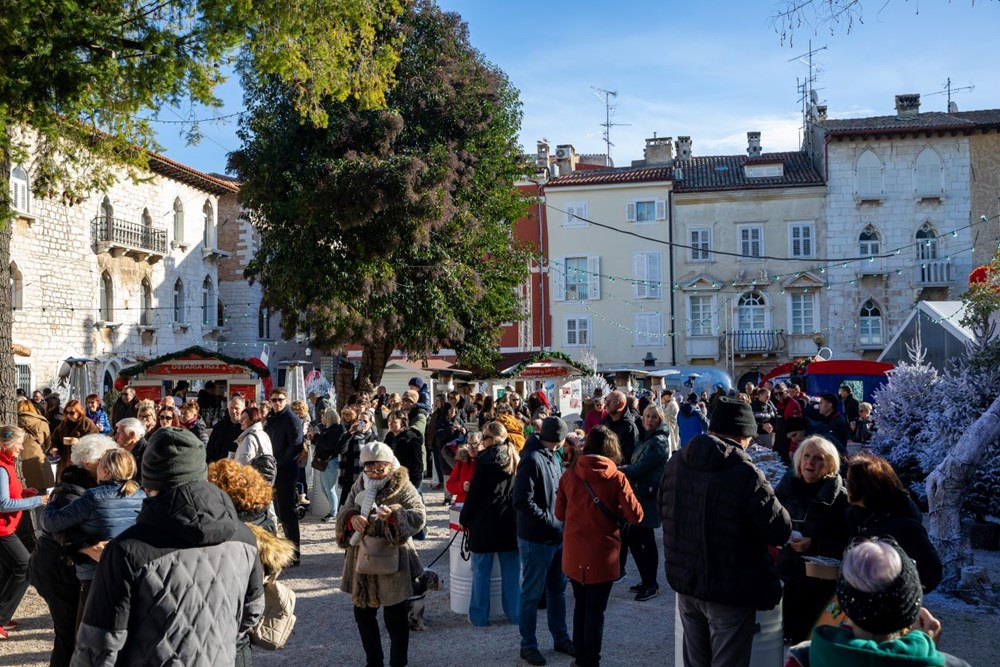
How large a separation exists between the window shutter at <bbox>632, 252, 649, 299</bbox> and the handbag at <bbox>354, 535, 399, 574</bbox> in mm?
36781

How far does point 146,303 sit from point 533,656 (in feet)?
102

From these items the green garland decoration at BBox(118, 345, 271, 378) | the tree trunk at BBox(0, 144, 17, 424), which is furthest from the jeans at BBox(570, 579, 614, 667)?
the green garland decoration at BBox(118, 345, 271, 378)

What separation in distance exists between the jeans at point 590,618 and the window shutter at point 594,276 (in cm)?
3689

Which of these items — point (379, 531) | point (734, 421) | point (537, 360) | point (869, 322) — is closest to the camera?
point (734, 421)

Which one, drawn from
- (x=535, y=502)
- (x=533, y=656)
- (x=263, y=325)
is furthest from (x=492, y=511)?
(x=263, y=325)

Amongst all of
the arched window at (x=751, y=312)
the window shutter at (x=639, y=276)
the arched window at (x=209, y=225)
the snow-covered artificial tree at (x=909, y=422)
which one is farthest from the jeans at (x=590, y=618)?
the window shutter at (x=639, y=276)

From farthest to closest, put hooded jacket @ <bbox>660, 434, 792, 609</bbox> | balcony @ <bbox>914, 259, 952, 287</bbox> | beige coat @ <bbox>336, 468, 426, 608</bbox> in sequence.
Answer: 1. balcony @ <bbox>914, 259, 952, 287</bbox>
2. beige coat @ <bbox>336, 468, 426, 608</bbox>
3. hooded jacket @ <bbox>660, 434, 792, 609</bbox>

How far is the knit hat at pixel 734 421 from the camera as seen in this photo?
4.96 metres

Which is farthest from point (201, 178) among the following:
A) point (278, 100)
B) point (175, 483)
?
point (175, 483)

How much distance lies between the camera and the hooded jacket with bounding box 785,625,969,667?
8.68ft

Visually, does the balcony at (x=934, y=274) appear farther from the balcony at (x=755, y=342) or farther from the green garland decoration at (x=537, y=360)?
the green garland decoration at (x=537, y=360)

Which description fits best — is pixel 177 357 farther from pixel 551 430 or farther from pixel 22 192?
pixel 551 430

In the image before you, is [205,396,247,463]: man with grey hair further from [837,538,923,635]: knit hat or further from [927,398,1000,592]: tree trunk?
[837,538,923,635]: knit hat

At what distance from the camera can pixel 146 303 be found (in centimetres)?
3450
